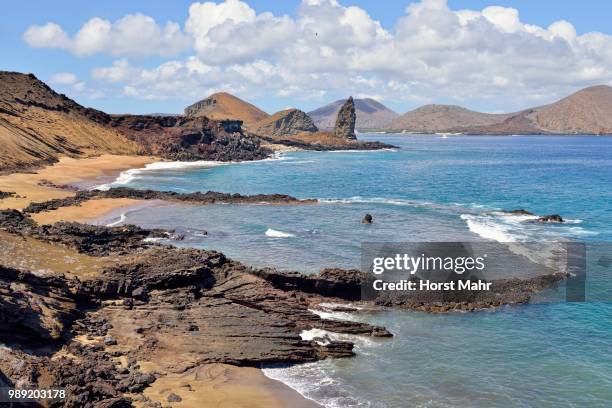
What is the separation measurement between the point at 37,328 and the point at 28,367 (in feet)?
9.60

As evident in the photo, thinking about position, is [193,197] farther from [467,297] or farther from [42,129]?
[42,129]

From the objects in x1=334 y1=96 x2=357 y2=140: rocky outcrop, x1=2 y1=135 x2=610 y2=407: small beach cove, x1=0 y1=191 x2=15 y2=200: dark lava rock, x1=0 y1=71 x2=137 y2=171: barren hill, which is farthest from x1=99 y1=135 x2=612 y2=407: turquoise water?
x1=334 y1=96 x2=357 y2=140: rocky outcrop

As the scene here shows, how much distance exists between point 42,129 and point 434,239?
268ft

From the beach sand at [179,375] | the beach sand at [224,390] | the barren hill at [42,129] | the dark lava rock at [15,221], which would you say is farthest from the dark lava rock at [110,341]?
the barren hill at [42,129]

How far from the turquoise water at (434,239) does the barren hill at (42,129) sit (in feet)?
49.9

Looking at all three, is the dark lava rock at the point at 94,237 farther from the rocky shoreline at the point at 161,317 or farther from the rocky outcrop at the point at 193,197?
the rocky outcrop at the point at 193,197

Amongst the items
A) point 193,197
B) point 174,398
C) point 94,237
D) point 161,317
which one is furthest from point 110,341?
point 193,197

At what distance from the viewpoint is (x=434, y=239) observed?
40.8m

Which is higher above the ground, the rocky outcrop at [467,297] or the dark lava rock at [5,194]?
the dark lava rock at [5,194]

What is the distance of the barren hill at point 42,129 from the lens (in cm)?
7788

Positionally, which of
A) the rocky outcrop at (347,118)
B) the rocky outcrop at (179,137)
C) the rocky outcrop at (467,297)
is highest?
the rocky outcrop at (347,118)

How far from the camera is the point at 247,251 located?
36.8 m

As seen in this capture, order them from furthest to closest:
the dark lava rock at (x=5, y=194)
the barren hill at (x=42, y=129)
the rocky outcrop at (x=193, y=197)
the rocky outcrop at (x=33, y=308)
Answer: the barren hill at (x=42, y=129)
the rocky outcrop at (x=193, y=197)
the dark lava rock at (x=5, y=194)
the rocky outcrop at (x=33, y=308)

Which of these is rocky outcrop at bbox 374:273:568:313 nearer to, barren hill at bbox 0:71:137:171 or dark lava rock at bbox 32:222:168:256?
dark lava rock at bbox 32:222:168:256
